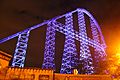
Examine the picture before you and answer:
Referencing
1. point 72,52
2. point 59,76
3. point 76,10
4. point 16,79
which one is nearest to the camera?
point 16,79

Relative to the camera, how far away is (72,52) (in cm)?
2878

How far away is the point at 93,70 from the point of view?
30.1 metres

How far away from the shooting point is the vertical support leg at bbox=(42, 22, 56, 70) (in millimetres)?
26688

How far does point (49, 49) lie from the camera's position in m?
27.9

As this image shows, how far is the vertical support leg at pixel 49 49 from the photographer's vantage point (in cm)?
2669

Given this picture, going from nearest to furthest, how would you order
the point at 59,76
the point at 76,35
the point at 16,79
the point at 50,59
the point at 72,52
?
the point at 16,79, the point at 59,76, the point at 50,59, the point at 72,52, the point at 76,35

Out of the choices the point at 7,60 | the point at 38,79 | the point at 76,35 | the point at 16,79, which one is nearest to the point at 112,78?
the point at 38,79

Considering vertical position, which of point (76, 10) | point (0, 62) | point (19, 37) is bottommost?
point (0, 62)

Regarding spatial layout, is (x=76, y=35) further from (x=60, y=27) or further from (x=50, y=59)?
(x=50, y=59)

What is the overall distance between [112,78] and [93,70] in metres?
11.4

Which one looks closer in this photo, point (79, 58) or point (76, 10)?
point (79, 58)

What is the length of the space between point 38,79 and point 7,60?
13.4 ft

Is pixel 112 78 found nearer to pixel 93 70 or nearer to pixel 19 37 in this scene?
pixel 93 70

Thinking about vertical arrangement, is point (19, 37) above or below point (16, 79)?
above
